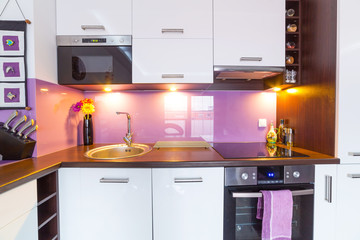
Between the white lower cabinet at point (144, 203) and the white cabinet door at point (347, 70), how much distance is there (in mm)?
892

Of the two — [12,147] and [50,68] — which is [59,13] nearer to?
[50,68]

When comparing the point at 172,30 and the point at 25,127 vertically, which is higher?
the point at 172,30

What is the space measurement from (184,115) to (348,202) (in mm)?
1400

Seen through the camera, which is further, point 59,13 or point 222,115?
point 222,115

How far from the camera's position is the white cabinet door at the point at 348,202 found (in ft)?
3.78

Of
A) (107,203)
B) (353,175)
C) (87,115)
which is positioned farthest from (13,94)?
(353,175)

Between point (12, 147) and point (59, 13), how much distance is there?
103 cm

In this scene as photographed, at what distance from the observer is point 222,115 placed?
177 centimetres

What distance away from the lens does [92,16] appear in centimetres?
131

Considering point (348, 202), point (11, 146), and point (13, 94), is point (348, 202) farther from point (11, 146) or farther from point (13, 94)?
point (13, 94)

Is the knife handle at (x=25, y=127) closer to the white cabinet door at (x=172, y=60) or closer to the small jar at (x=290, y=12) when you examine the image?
the white cabinet door at (x=172, y=60)

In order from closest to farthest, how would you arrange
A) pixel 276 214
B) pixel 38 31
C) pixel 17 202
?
pixel 17 202 → pixel 276 214 → pixel 38 31

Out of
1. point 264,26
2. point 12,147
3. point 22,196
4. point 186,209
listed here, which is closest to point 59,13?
point 12,147

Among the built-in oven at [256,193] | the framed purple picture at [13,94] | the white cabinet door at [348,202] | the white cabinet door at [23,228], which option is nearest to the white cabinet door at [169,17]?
the framed purple picture at [13,94]
